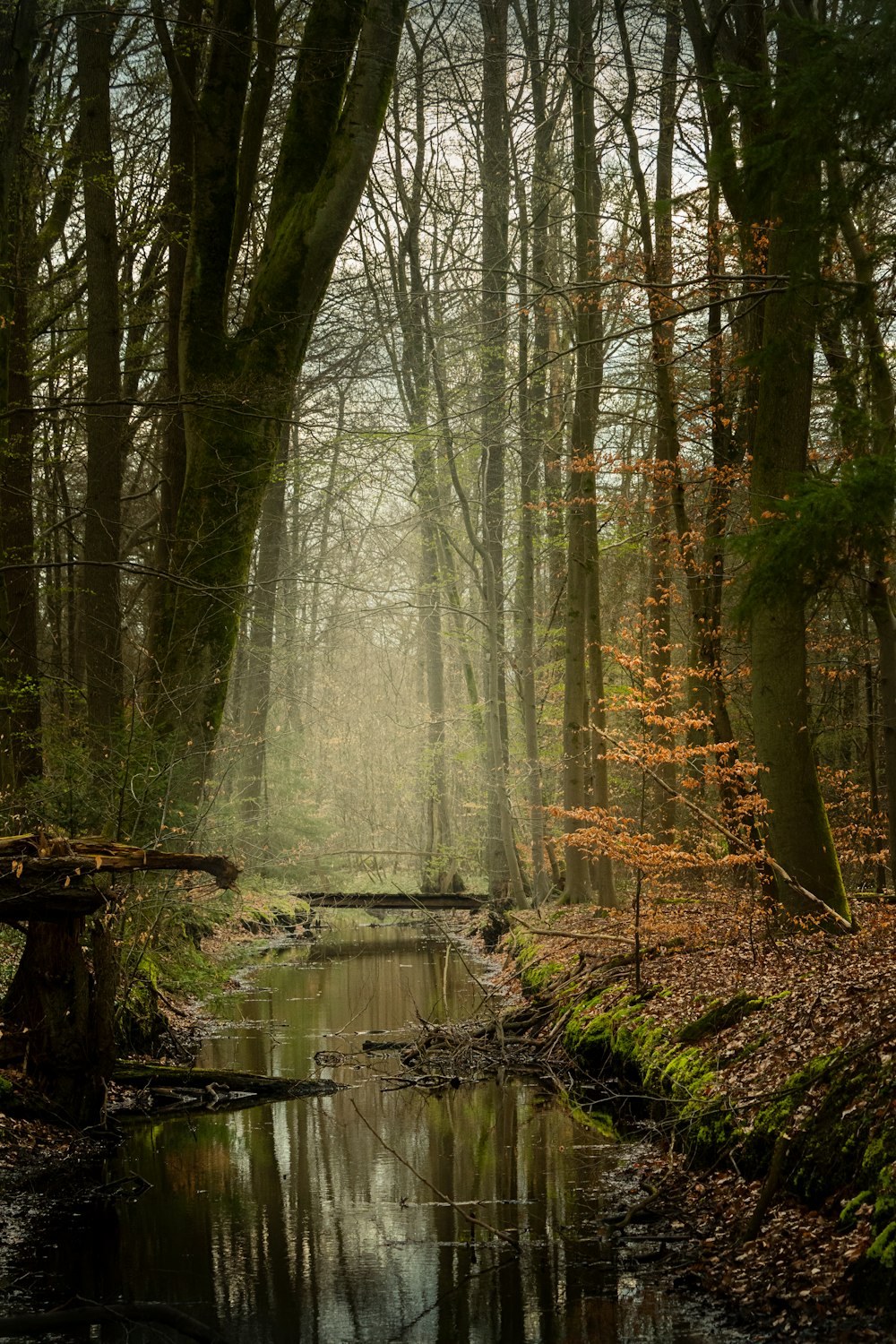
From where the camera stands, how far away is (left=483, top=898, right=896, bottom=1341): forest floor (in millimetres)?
5422

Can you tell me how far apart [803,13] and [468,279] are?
10.9 m

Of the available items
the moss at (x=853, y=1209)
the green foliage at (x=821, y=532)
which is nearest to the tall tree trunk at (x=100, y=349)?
the green foliage at (x=821, y=532)

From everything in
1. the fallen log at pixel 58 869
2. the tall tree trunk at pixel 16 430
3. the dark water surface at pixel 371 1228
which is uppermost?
the tall tree trunk at pixel 16 430

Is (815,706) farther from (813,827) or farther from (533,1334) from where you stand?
(533,1334)

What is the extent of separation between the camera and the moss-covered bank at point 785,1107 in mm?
5559

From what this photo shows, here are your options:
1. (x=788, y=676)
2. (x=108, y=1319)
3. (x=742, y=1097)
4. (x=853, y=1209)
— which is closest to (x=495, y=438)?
(x=788, y=676)

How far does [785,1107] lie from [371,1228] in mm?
2479

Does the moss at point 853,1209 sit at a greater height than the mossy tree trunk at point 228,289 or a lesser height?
lesser

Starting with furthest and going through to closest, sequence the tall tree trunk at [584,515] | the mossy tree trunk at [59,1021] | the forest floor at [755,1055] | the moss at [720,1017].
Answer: the tall tree trunk at [584,515], the mossy tree trunk at [59,1021], the moss at [720,1017], the forest floor at [755,1055]

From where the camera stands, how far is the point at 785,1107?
21.9 feet

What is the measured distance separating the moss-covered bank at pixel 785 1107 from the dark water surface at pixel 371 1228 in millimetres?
636

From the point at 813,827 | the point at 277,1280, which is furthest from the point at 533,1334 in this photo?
the point at 813,827

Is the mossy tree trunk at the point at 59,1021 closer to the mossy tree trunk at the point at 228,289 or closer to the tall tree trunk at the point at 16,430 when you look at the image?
the tall tree trunk at the point at 16,430

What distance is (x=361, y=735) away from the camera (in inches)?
1538
